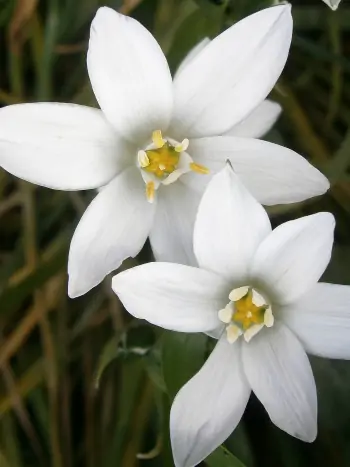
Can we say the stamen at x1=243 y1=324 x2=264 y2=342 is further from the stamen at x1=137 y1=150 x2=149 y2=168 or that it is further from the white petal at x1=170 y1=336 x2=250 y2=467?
the stamen at x1=137 y1=150 x2=149 y2=168

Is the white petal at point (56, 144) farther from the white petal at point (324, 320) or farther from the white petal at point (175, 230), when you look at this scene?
the white petal at point (324, 320)

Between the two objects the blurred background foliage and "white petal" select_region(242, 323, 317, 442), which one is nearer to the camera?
"white petal" select_region(242, 323, 317, 442)

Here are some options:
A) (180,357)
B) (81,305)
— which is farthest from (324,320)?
(81,305)

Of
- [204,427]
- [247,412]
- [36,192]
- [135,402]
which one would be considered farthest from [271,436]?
[36,192]

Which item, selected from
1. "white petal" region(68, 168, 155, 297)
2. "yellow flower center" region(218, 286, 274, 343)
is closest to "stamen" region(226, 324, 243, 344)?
"yellow flower center" region(218, 286, 274, 343)

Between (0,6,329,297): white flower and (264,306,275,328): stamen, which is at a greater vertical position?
(0,6,329,297): white flower

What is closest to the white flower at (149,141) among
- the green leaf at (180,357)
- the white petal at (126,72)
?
the white petal at (126,72)

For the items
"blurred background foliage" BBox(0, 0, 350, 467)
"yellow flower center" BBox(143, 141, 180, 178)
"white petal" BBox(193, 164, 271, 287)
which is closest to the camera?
"white petal" BBox(193, 164, 271, 287)
